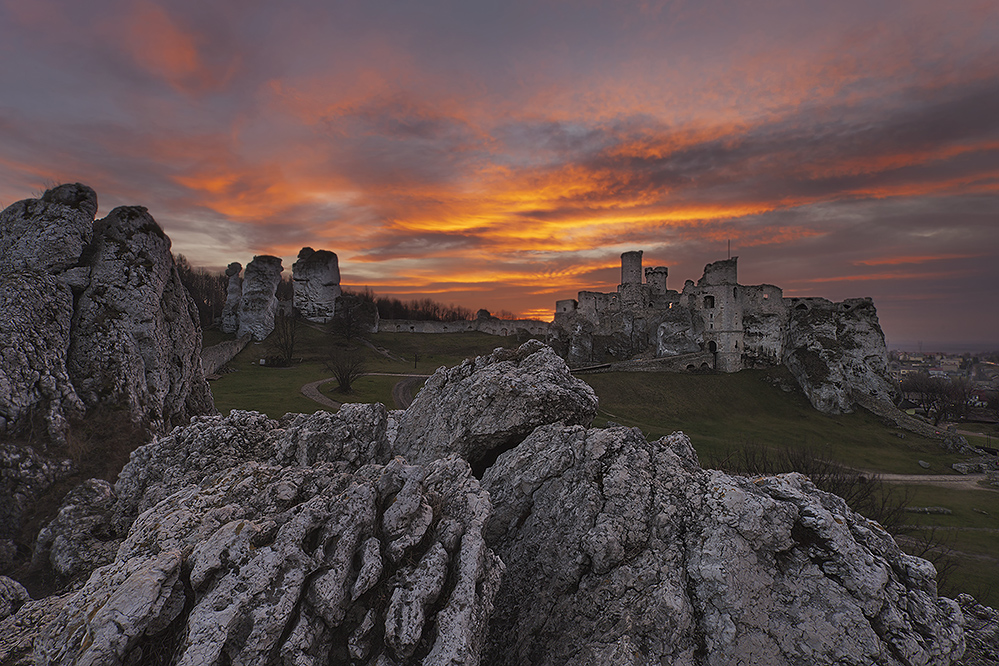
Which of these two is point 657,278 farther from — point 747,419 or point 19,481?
point 19,481

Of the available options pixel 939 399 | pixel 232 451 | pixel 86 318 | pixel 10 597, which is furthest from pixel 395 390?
pixel 939 399

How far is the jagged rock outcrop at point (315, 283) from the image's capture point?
94750 millimetres

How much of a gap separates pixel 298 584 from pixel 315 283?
3949 inches

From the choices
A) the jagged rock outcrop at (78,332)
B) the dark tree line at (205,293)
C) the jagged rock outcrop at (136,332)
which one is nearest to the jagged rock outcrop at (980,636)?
the jagged rock outcrop at (78,332)

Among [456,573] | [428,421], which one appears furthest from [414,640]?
[428,421]

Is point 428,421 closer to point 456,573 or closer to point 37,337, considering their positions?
point 456,573

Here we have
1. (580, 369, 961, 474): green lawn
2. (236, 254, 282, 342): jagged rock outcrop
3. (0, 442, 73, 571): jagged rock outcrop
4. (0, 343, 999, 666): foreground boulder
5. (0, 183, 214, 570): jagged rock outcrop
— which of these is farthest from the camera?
(236, 254, 282, 342): jagged rock outcrop

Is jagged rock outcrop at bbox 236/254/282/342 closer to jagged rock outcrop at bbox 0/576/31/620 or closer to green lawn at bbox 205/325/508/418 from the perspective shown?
green lawn at bbox 205/325/508/418

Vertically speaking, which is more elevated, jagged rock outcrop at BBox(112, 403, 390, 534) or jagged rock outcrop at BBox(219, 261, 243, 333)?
jagged rock outcrop at BBox(219, 261, 243, 333)

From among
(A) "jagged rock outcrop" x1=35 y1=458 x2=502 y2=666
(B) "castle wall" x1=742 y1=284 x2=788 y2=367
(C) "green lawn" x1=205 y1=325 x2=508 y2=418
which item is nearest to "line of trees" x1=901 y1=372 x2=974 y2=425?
(B) "castle wall" x1=742 y1=284 x2=788 y2=367

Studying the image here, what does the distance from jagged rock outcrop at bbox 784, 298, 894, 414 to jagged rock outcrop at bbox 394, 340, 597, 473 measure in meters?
66.2

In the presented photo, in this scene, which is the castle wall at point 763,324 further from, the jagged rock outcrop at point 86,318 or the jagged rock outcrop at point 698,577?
the jagged rock outcrop at point 86,318

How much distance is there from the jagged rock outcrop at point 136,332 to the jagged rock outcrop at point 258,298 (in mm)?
57158

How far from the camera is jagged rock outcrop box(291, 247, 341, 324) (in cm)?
9475
